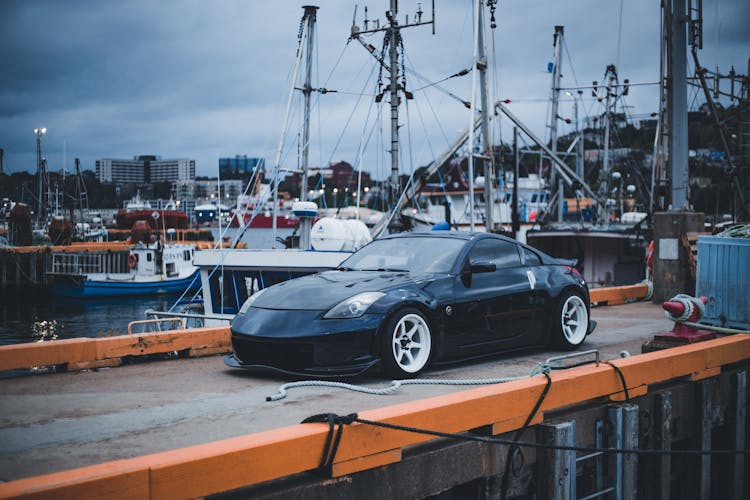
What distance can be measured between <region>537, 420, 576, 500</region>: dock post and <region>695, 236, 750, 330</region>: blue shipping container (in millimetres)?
4780

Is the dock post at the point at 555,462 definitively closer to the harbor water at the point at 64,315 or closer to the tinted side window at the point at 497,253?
the tinted side window at the point at 497,253

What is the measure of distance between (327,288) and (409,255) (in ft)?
4.16

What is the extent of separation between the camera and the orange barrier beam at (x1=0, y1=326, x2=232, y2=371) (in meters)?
6.94

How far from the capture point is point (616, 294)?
14.3 m

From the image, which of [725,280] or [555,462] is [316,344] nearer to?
[555,462]

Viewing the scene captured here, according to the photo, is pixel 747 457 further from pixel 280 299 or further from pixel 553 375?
pixel 280 299

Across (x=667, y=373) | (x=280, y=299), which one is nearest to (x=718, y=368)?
(x=667, y=373)

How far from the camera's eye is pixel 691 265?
1370 cm

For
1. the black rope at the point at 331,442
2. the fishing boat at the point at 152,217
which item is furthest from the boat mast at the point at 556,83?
the fishing boat at the point at 152,217

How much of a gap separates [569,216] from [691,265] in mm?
31978

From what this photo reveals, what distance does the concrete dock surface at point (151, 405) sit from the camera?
466 cm

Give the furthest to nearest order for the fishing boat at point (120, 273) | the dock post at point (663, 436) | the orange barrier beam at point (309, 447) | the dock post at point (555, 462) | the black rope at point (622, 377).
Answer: the fishing boat at point (120, 273) → the dock post at point (663, 436) → the black rope at point (622, 377) → the dock post at point (555, 462) → the orange barrier beam at point (309, 447)

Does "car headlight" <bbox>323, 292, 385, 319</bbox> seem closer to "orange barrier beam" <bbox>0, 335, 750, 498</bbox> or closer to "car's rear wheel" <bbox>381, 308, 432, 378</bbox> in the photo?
"car's rear wheel" <bbox>381, 308, 432, 378</bbox>

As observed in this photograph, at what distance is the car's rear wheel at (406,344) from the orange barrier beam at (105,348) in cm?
262
